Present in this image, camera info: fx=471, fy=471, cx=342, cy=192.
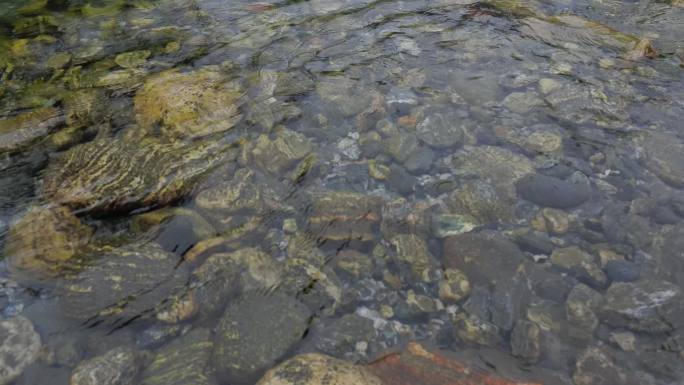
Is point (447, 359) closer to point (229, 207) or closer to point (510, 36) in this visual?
point (229, 207)

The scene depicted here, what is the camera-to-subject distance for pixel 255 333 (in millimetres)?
3574

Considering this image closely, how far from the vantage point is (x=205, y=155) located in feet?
17.2

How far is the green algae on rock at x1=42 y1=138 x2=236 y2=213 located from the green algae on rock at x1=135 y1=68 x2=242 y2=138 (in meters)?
0.31

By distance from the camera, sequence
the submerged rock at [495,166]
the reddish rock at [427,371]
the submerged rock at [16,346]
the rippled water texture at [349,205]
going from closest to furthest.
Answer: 1. the reddish rock at [427,371]
2. the submerged rock at [16,346]
3. the rippled water texture at [349,205]
4. the submerged rock at [495,166]

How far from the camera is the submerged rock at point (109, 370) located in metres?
3.38

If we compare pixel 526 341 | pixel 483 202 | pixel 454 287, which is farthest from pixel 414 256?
pixel 526 341

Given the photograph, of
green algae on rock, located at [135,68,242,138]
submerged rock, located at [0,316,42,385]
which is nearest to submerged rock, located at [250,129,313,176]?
green algae on rock, located at [135,68,242,138]

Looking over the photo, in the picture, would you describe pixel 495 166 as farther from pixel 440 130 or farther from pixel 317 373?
pixel 317 373

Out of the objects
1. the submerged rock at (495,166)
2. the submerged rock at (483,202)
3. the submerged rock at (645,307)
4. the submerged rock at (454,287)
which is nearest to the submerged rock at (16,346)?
the submerged rock at (454,287)

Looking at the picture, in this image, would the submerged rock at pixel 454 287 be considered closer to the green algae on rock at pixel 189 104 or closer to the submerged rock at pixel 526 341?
the submerged rock at pixel 526 341

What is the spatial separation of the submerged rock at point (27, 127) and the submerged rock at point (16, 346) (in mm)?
2605

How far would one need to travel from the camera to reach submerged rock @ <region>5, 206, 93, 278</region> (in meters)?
4.12

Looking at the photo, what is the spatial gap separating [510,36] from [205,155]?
487 centimetres

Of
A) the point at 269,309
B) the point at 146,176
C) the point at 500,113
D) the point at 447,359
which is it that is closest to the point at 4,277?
the point at 146,176
